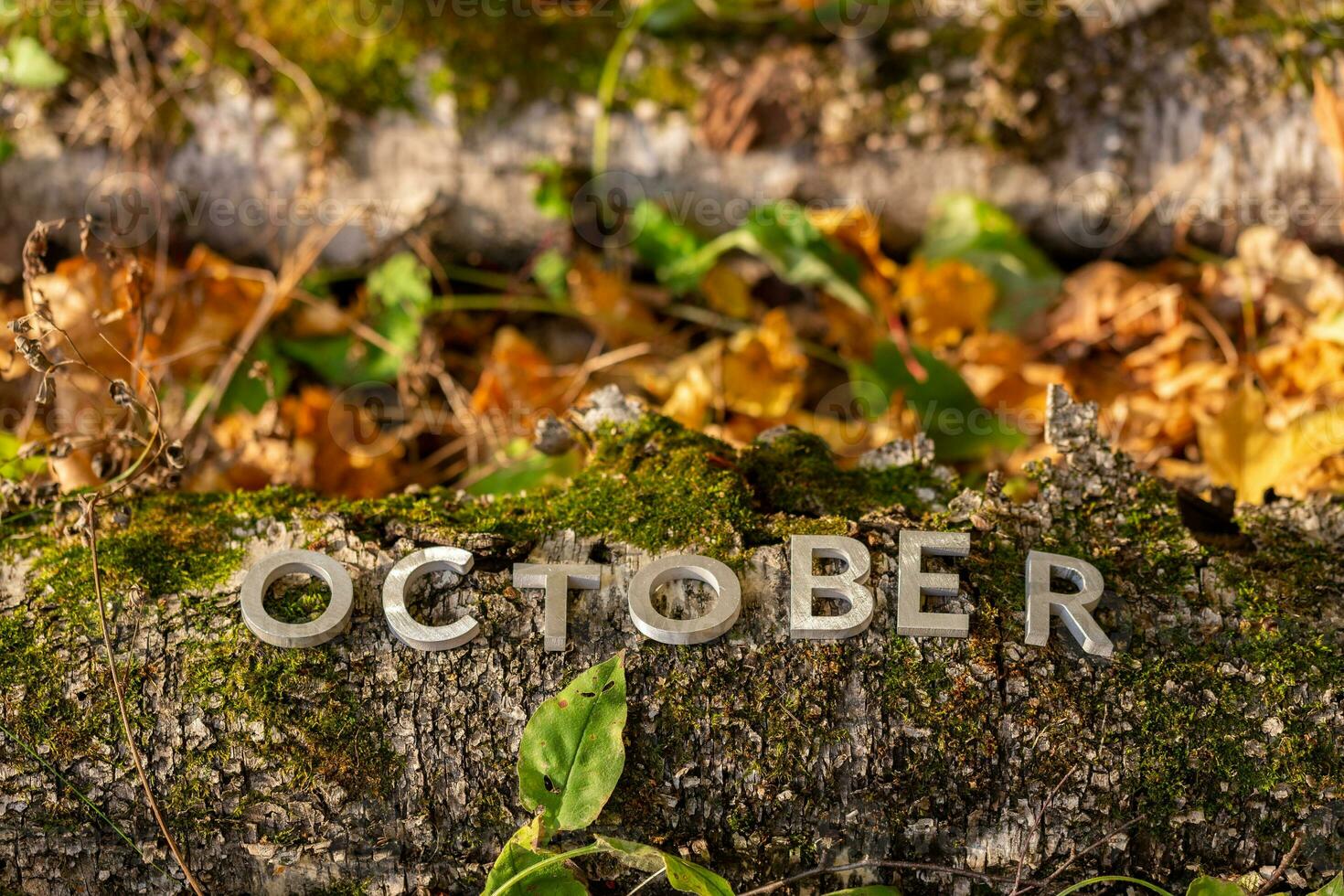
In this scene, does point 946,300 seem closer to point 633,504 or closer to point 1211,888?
point 633,504

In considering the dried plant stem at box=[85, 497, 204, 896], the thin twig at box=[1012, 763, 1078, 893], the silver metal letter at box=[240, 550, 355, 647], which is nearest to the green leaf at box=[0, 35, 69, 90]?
the dried plant stem at box=[85, 497, 204, 896]

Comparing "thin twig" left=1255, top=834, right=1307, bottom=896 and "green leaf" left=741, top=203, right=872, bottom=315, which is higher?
"green leaf" left=741, top=203, right=872, bottom=315

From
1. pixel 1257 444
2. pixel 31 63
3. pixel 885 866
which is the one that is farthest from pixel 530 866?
pixel 31 63

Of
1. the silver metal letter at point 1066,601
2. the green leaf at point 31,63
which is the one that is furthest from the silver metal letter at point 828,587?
the green leaf at point 31,63

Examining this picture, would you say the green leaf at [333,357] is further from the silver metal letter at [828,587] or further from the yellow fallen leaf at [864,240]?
the silver metal letter at [828,587]

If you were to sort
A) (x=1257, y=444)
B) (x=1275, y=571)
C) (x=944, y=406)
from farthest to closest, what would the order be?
(x=944, y=406) < (x=1257, y=444) < (x=1275, y=571)

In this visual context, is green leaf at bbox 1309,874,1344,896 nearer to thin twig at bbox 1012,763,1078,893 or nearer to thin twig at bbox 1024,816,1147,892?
thin twig at bbox 1024,816,1147,892

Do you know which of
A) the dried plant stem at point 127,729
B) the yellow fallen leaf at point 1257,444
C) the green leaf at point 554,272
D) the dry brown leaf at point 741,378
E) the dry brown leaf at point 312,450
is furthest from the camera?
the green leaf at point 554,272
